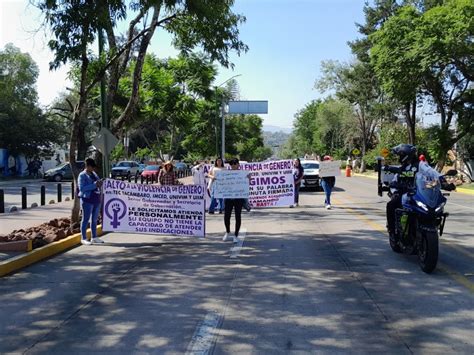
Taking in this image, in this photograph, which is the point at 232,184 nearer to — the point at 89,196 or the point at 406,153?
the point at 89,196

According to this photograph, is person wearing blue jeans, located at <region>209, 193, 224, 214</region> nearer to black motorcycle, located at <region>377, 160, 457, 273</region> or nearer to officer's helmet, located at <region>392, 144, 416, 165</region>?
officer's helmet, located at <region>392, 144, 416, 165</region>

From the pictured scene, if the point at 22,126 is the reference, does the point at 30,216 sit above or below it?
below

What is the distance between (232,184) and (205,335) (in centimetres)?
631

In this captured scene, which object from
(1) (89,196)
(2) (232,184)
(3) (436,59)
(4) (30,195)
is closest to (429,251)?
(2) (232,184)

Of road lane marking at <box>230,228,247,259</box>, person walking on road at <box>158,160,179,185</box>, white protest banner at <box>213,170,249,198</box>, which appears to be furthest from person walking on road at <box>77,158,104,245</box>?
person walking on road at <box>158,160,179,185</box>

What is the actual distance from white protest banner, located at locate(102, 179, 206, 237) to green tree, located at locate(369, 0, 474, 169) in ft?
80.9

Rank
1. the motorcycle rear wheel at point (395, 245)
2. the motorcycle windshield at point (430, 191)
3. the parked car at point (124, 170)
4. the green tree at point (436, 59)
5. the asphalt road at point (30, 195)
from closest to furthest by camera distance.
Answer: the motorcycle windshield at point (430, 191)
the motorcycle rear wheel at point (395, 245)
the asphalt road at point (30, 195)
the green tree at point (436, 59)
the parked car at point (124, 170)

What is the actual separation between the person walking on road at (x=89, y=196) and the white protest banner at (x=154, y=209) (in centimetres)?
40

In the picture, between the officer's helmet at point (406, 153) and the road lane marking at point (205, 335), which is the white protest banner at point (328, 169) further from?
the road lane marking at point (205, 335)

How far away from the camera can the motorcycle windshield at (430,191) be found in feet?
23.7

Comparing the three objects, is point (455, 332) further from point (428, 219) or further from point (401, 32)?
point (401, 32)

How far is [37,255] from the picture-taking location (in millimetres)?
8727

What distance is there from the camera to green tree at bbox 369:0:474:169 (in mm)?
30406

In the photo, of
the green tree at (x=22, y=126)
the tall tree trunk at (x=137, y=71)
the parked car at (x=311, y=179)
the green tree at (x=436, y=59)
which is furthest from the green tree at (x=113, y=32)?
the green tree at (x=22, y=126)
